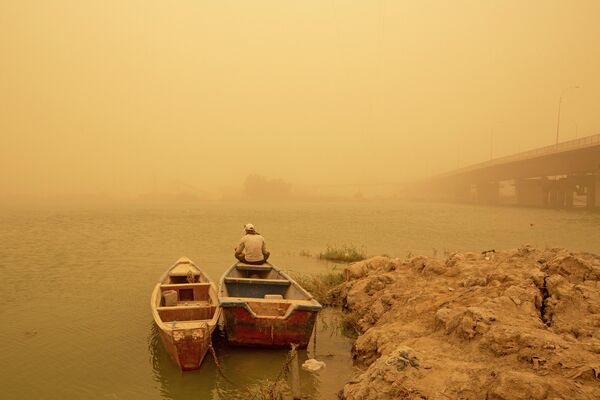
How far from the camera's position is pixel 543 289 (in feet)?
23.3

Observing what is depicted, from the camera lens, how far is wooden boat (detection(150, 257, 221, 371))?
7113 millimetres

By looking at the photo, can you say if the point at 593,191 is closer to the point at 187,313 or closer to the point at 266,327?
the point at 266,327

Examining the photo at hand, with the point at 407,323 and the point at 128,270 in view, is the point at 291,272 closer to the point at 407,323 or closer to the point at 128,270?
the point at 128,270

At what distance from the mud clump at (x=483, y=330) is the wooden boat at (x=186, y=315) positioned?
111 inches

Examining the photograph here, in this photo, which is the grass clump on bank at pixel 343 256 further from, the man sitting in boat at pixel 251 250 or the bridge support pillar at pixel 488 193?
the bridge support pillar at pixel 488 193

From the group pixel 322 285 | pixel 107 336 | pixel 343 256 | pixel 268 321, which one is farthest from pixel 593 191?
pixel 107 336

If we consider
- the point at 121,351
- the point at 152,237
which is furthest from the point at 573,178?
the point at 121,351

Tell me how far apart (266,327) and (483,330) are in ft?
12.9

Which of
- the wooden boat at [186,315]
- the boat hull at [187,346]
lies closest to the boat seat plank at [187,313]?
the wooden boat at [186,315]

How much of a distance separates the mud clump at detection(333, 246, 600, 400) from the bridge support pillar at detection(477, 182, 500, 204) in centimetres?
9217

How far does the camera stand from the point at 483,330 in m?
5.72

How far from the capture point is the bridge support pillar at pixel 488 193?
93.6m

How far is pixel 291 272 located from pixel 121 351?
27.7ft

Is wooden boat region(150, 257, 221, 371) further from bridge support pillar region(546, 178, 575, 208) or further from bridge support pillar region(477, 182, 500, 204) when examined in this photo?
bridge support pillar region(477, 182, 500, 204)
